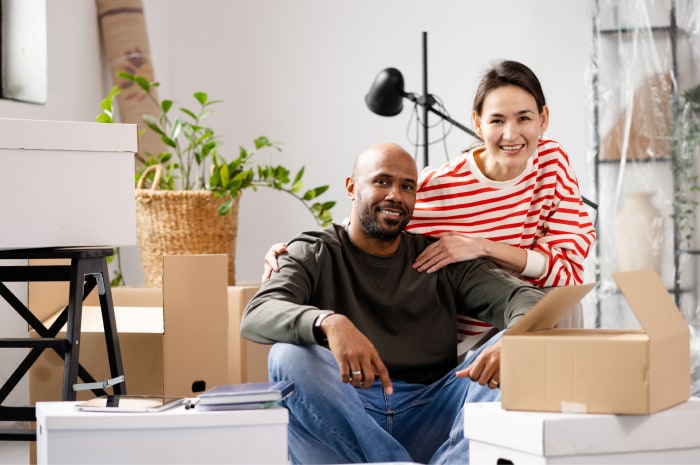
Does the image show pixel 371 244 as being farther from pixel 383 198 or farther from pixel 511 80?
pixel 511 80

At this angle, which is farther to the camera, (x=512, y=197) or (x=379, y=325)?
(x=512, y=197)

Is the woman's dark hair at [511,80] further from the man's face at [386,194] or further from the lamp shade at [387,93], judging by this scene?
the lamp shade at [387,93]

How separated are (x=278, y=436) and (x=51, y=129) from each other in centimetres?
85

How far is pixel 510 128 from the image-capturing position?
2.00 metres

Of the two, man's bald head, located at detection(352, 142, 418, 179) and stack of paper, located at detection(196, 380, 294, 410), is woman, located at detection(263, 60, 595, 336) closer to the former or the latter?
man's bald head, located at detection(352, 142, 418, 179)

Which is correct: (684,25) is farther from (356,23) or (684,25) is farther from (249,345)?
(249,345)

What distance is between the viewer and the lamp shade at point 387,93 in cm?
304

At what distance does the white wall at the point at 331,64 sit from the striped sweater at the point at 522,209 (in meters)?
1.63

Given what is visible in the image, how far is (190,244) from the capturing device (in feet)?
8.86

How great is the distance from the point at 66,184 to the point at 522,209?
954 mm

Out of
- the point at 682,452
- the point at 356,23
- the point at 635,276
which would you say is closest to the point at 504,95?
the point at 635,276

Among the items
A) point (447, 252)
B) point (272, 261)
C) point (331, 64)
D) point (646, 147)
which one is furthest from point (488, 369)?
→ point (331, 64)

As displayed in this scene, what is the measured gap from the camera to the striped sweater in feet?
6.76

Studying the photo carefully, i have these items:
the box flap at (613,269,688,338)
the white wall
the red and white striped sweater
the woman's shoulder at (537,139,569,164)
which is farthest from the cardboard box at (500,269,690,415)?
the white wall
